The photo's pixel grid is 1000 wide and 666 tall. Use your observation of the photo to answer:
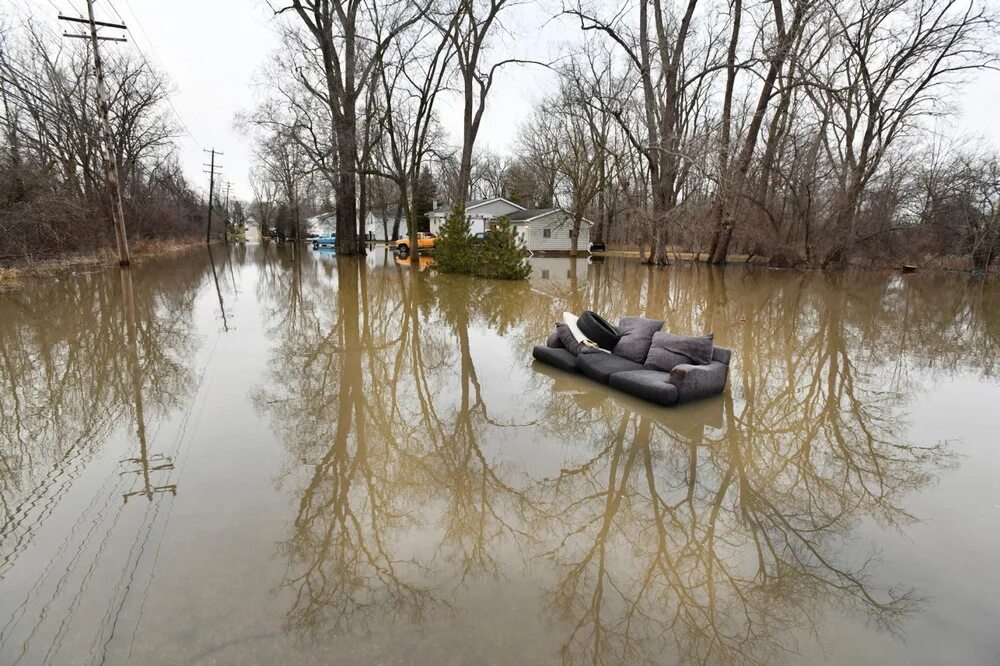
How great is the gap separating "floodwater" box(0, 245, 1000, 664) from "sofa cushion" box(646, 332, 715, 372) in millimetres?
598

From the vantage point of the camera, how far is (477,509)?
3.93m

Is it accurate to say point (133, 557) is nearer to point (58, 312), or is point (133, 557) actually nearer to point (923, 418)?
point (923, 418)

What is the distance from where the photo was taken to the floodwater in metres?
2.71

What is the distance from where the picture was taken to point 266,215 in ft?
289

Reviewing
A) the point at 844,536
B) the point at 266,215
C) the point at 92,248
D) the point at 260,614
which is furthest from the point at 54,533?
the point at 266,215

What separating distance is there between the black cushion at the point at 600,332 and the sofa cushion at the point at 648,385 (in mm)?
966

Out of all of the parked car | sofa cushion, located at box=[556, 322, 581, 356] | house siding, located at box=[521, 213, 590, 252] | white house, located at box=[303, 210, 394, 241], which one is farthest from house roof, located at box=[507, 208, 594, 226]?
sofa cushion, located at box=[556, 322, 581, 356]

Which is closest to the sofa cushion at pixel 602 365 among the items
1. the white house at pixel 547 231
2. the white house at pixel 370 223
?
the white house at pixel 547 231

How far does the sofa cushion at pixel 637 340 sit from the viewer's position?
7.14 meters

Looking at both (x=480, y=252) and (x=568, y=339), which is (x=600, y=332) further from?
(x=480, y=252)

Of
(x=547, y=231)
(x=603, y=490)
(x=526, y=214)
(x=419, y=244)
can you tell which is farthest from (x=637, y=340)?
(x=526, y=214)

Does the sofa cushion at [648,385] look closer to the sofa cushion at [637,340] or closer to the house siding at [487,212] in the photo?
the sofa cushion at [637,340]

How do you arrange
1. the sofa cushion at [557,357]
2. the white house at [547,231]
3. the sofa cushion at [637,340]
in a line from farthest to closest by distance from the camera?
the white house at [547,231] < the sofa cushion at [557,357] < the sofa cushion at [637,340]

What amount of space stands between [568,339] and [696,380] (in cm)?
210
